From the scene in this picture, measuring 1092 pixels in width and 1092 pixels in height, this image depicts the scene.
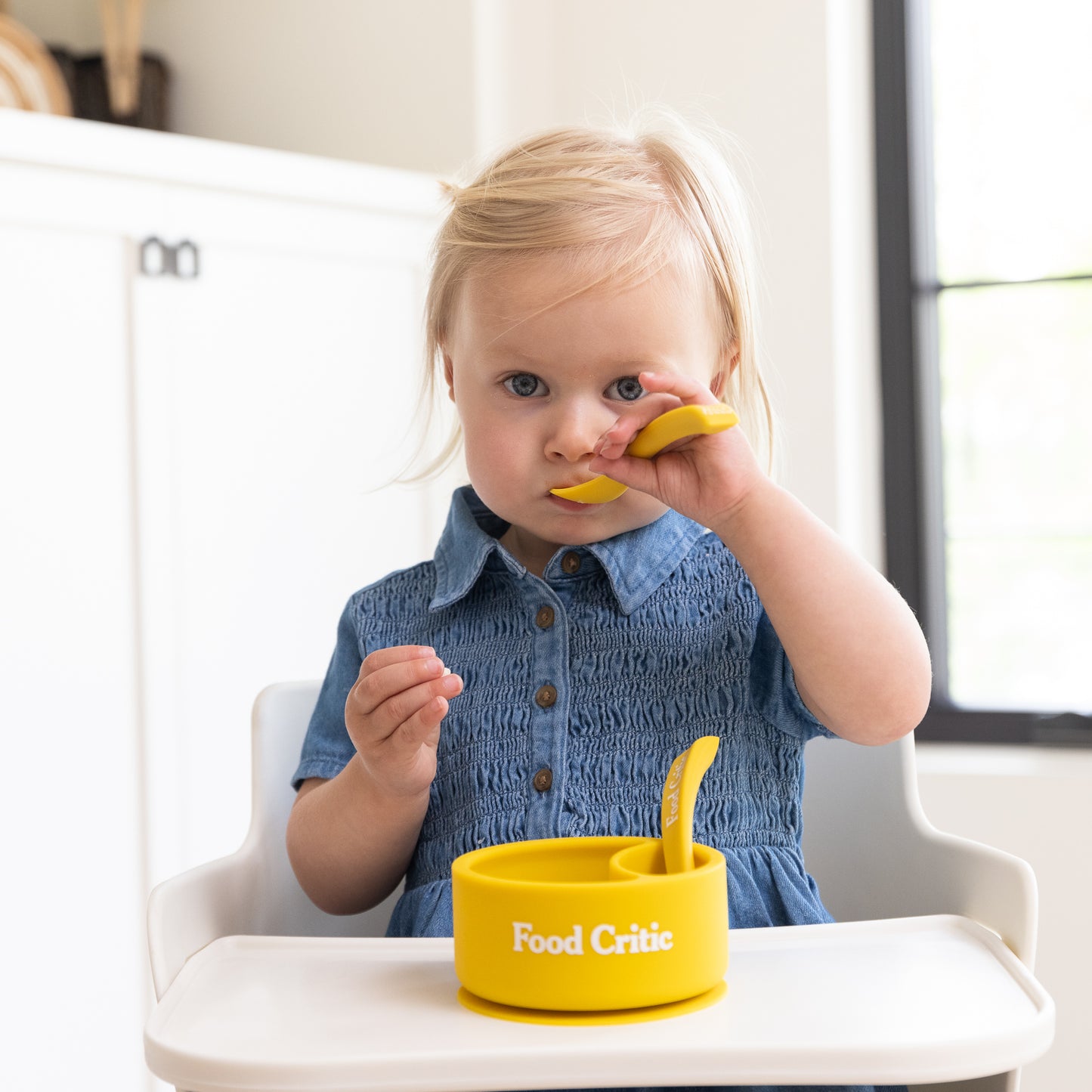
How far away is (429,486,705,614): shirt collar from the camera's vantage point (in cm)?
88

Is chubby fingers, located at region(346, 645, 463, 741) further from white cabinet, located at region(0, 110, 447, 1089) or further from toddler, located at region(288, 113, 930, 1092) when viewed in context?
white cabinet, located at region(0, 110, 447, 1089)

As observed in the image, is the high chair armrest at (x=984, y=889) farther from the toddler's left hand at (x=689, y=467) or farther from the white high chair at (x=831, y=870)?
the toddler's left hand at (x=689, y=467)

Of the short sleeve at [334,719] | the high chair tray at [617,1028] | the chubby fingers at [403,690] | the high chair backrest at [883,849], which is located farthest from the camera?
the short sleeve at [334,719]

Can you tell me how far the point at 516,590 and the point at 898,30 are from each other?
1329 mm

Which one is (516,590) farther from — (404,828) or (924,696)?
(924,696)

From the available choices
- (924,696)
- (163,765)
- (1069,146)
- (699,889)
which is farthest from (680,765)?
(1069,146)

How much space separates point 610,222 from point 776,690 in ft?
1.08

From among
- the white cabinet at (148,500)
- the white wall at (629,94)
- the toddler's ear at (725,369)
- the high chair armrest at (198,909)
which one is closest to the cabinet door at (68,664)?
the white cabinet at (148,500)

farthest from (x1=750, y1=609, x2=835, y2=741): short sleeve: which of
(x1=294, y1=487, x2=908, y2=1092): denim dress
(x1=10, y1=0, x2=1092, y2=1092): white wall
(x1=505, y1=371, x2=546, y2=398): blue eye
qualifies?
(x1=10, y1=0, x2=1092, y2=1092): white wall

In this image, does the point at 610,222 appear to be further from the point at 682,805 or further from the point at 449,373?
the point at 682,805

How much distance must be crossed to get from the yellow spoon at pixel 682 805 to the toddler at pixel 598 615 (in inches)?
5.9

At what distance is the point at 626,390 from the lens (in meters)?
0.85

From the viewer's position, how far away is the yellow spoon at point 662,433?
0.65 metres

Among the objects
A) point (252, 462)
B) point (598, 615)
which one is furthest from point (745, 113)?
point (598, 615)
